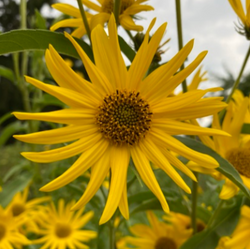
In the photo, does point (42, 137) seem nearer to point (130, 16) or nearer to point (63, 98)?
point (63, 98)

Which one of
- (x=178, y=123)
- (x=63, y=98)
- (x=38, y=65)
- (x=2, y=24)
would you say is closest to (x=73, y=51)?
(x=63, y=98)

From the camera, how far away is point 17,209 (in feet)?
3.47

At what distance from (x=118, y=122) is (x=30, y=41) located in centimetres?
19

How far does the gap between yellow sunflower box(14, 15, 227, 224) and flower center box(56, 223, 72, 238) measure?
685 millimetres

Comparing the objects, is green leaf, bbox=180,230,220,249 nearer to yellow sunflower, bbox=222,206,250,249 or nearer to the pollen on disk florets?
yellow sunflower, bbox=222,206,250,249

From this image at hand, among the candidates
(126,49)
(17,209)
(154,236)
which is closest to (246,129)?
(126,49)

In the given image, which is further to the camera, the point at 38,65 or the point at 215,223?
the point at 38,65

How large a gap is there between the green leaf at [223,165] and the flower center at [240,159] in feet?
0.50

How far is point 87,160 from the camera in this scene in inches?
21.0

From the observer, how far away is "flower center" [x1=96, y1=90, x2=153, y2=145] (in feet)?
1.90

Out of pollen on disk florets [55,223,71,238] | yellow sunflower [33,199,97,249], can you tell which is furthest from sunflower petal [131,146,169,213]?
pollen on disk florets [55,223,71,238]

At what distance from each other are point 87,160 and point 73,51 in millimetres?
176

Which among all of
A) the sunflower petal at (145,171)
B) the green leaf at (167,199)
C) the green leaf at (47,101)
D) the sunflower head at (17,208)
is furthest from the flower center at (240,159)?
the sunflower head at (17,208)

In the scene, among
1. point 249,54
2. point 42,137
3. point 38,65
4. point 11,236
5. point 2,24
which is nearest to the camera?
point 42,137
